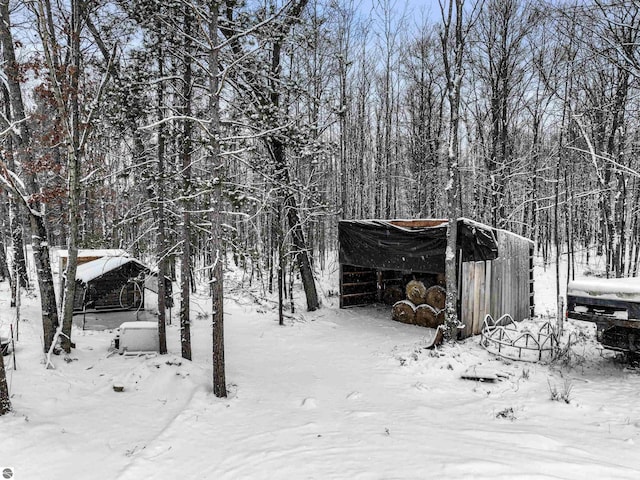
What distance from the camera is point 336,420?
6066mm

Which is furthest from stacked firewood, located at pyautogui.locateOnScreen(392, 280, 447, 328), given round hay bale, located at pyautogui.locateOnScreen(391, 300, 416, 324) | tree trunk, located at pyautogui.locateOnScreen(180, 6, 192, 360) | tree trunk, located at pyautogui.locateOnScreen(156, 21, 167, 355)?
tree trunk, located at pyautogui.locateOnScreen(156, 21, 167, 355)

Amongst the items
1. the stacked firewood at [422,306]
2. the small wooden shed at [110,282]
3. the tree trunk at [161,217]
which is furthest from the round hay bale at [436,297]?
the small wooden shed at [110,282]

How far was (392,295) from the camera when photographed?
14.9 m

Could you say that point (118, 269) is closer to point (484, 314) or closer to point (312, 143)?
point (312, 143)

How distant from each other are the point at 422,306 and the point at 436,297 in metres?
0.49

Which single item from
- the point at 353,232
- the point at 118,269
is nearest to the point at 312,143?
the point at 353,232

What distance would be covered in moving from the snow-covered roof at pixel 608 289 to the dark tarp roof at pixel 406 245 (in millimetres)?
3077

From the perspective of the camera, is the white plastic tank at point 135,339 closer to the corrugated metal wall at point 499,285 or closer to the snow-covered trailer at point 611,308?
the corrugated metal wall at point 499,285

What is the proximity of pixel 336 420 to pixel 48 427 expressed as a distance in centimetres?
400

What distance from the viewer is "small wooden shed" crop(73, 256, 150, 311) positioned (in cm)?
1245

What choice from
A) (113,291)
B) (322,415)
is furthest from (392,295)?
(113,291)

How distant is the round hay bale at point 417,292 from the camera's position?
40.3ft

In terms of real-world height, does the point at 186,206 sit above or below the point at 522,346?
above

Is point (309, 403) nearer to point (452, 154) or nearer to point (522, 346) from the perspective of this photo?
point (522, 346)
